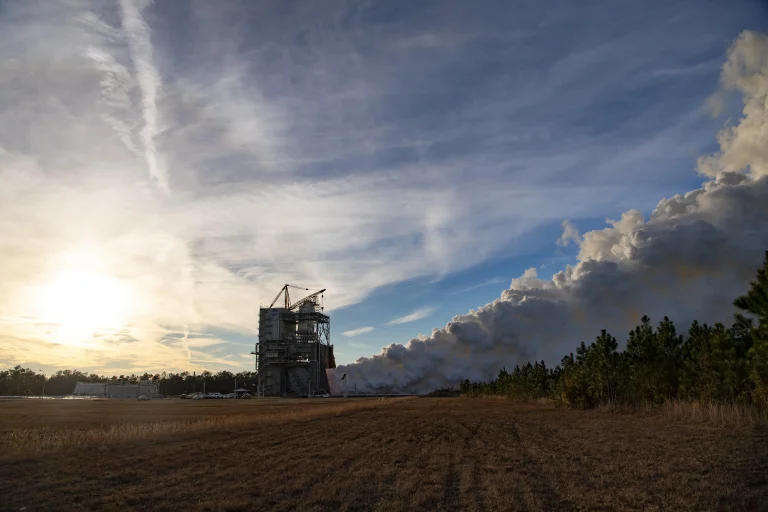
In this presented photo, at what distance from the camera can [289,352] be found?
181125mm

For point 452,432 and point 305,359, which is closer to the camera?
point 452,432

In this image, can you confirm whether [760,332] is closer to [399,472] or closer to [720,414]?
[720,414]

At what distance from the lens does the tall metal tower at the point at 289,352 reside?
181125 millimetres

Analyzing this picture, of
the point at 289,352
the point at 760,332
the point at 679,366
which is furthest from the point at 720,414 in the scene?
the point at 289,352

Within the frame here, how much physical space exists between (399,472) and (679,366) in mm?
40712

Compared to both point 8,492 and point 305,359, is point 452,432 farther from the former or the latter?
point 305,359

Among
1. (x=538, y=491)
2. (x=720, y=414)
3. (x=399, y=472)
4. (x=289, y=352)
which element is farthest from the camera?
(x=289, y=352)

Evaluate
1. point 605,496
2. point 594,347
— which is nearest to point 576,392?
point 594,347

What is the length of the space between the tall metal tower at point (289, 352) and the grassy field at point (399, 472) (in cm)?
15172

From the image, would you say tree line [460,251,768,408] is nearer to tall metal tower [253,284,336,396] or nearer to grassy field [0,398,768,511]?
grassy field [0,398,768,511]

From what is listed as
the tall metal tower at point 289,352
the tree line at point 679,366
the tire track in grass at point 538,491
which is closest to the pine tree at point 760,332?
the tree line at point 679,366

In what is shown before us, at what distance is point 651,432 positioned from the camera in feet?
100

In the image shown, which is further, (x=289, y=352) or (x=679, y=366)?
(x=289, y=352)

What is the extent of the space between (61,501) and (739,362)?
42592 millimetres
